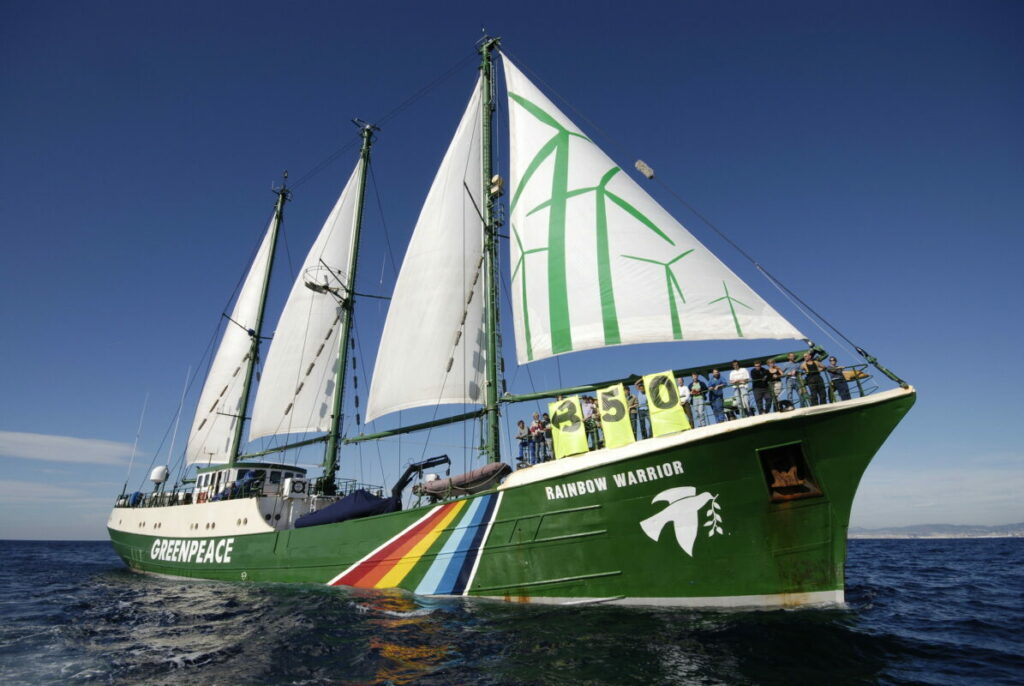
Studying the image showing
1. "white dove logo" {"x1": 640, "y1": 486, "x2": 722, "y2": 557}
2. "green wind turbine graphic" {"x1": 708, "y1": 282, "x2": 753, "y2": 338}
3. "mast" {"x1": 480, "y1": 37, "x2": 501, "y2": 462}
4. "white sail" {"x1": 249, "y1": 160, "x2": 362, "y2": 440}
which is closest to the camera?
"white dove logo" {"x1": 640, "y1": 486, "x2": 722, "y2": 557}

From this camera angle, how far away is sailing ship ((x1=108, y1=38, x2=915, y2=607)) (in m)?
8.87

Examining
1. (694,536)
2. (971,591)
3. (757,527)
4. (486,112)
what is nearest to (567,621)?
(694,536)

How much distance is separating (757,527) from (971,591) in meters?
11.0

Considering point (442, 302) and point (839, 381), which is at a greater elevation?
point (442, 302)

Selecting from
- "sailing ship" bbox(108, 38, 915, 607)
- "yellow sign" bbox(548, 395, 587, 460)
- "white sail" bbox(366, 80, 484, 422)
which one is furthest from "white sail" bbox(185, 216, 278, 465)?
"yellow sign" bbox(548, 395, 587, 460)

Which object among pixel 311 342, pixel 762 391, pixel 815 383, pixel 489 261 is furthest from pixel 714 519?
pixel 311 342

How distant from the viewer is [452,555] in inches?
447

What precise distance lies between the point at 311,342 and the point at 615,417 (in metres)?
19.3

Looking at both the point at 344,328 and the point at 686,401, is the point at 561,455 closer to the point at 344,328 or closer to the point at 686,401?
the point at 686,401

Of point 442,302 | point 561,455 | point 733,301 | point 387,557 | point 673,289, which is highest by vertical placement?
point 442,302

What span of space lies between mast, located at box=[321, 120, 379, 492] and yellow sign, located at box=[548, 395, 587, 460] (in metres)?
12.8

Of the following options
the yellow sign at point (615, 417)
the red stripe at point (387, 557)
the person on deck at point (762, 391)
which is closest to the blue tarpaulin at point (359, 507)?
the red stripe at point (387, 557)

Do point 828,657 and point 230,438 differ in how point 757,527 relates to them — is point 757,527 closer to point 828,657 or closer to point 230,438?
point 828,657

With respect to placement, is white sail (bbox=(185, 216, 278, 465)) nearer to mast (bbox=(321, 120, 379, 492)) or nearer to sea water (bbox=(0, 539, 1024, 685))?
mast (bbox=(321, 120, 379, 492))
